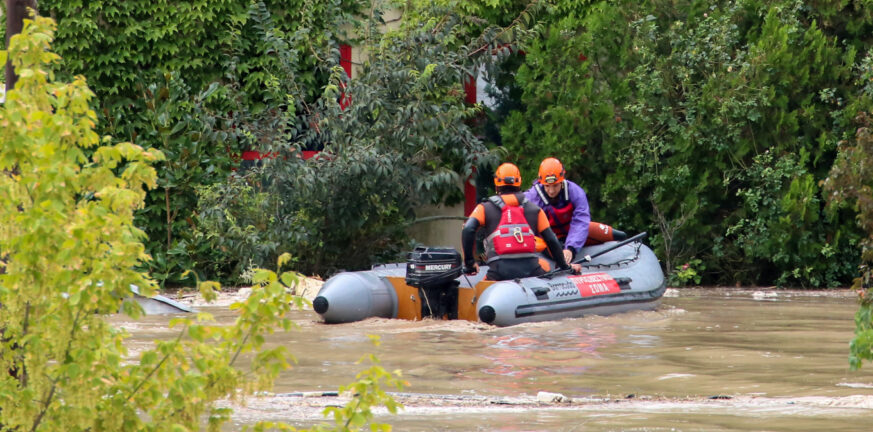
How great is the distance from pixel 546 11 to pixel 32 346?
1316cm

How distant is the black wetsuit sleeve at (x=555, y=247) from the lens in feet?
36.4

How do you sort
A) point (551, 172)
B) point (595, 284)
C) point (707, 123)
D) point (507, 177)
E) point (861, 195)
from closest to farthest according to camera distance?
1. point (861, 195)
2. point (507, 177)
3. point (595, 284)
4. point (551, 172)
5. point (707, 123)

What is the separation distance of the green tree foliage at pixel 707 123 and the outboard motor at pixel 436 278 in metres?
4.91

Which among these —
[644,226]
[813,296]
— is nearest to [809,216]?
[813,296]

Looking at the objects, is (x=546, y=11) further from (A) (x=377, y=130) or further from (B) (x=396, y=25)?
(A) (x=377, y=130)

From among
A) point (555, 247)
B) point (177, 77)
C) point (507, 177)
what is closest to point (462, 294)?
point (555, 247)

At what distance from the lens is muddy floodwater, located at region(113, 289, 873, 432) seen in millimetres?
6082

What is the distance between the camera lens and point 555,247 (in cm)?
1116

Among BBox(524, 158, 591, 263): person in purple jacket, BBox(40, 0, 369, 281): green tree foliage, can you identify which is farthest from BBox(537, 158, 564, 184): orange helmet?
BBox(40, 0, 369, 281): green tree foliage

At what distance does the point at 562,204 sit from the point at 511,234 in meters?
1.59

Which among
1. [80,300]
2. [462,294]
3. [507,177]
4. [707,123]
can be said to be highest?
[707,123]

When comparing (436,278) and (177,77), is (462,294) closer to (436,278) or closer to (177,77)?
(436,278)

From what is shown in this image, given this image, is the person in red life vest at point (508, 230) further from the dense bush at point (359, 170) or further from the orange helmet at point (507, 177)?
the dense bush at point (359, 170)

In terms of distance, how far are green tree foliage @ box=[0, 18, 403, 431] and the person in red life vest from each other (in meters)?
6.92
